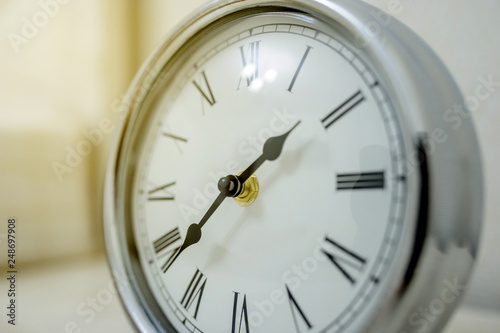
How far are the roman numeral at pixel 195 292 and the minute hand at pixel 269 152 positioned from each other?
17 cm

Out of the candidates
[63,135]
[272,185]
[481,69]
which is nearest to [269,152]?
[272,185]

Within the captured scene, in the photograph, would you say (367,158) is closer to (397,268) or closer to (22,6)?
(397,268)

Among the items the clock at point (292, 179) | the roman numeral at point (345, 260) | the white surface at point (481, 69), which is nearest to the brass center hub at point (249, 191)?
the clock at point (292, 179)

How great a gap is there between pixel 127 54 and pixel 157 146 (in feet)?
1.52

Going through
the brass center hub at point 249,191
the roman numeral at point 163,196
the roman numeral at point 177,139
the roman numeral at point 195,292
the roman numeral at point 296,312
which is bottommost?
the roman numeral at point 296,312

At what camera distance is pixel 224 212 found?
59 cm

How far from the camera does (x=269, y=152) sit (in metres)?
0.55

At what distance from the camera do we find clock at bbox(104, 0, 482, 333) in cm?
41

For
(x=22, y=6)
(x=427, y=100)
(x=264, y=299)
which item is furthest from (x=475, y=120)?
(x=22, y=6)

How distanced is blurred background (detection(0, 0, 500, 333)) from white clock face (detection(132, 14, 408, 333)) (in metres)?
0.29

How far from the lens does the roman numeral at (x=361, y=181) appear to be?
17.3 inches

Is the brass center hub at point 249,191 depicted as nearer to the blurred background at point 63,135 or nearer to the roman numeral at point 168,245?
the roman numeral at point 168,245

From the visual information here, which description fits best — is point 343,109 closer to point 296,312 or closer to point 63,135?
point 296,312

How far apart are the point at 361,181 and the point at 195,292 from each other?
310 mm
